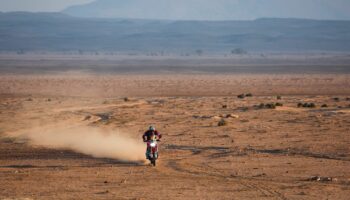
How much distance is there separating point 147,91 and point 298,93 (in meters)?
11.2

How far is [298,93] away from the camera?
5625cm

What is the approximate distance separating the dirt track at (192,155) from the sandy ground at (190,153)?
0.02m

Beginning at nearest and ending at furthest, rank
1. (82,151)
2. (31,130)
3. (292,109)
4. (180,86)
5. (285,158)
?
(285,158) < (82,151) < (31,130) < (292,109) < (180,86)

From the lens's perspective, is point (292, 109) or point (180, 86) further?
point (180, 86)

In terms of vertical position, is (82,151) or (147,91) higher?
(147,91)

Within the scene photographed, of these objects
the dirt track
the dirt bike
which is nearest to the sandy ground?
the dirt track

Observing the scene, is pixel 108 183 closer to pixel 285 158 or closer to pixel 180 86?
pixel 285 158

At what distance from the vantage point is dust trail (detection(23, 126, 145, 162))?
22.6m

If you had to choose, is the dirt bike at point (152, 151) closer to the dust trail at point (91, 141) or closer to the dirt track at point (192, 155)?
the dirt track at point (192, 155)

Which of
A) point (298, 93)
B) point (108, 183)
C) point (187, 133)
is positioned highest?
point (298, 93)

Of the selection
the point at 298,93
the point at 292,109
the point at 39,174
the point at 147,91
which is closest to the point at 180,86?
the point at 147,91

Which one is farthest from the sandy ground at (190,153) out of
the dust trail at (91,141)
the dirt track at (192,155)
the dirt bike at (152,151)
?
the dust trail at (91,141)

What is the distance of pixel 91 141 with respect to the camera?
26.1m

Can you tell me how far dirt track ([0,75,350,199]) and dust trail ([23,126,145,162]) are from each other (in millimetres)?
624
